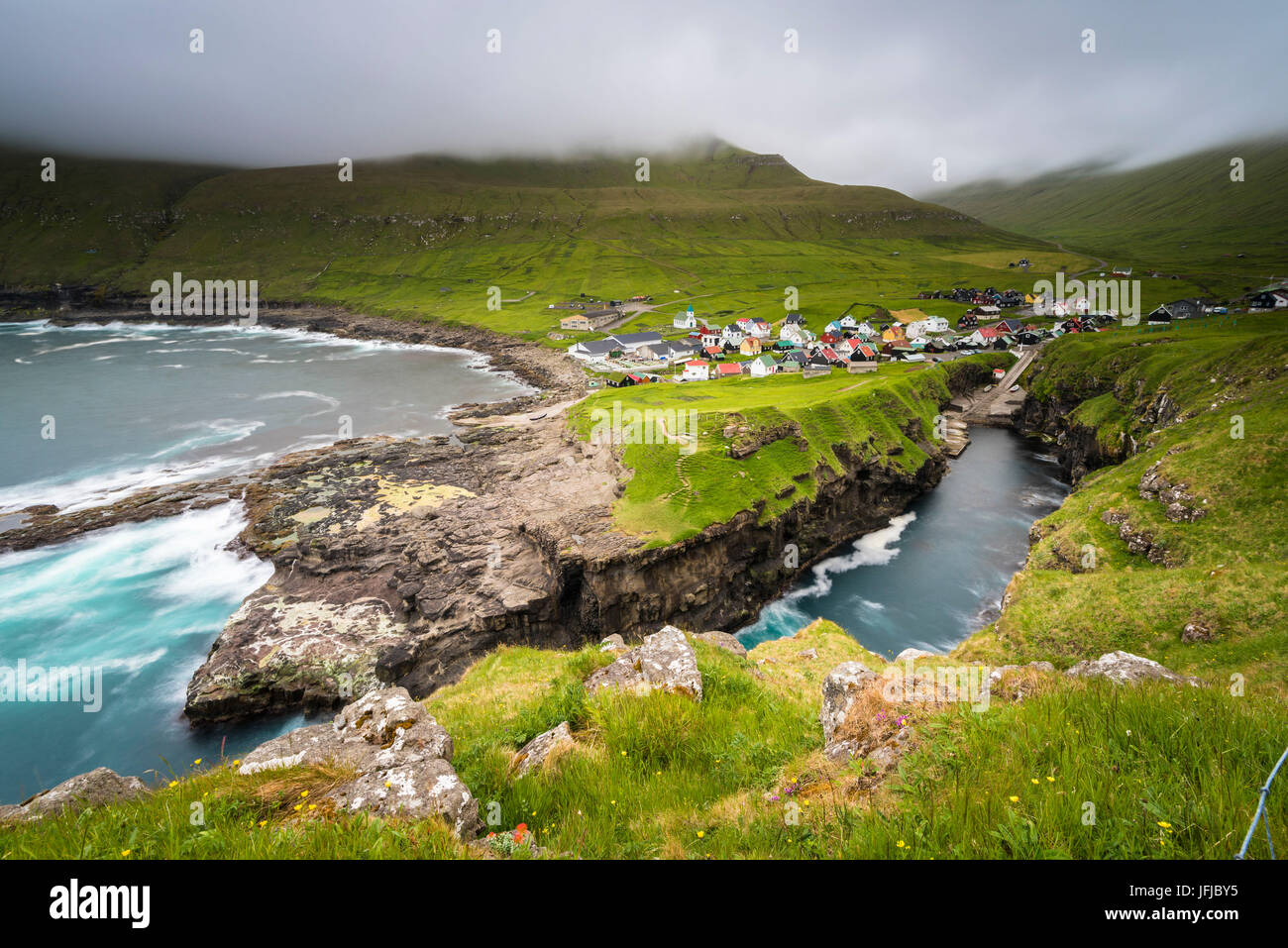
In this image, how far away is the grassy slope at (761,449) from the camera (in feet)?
133

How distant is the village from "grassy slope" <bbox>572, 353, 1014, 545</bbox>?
11.8 meters

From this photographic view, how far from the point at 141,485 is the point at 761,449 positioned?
2414 inches

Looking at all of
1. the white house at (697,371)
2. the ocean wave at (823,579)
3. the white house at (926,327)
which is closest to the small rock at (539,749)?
the ocean wave at (823,579)

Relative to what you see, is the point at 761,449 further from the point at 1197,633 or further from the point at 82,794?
the point at 82,794

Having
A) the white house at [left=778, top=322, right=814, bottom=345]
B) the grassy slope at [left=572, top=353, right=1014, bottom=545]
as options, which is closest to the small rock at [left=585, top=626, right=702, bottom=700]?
the grassy slope at [left=572, top=353, right=1014, bottom=545]

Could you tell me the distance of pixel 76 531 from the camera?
151 feet

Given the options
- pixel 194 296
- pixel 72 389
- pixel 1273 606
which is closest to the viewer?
pixel 1273 606

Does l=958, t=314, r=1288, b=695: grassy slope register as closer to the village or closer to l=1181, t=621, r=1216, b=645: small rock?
l=1181, t=621, r=1216, b=645: small rock

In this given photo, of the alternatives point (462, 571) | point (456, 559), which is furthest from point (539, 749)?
point (456, 559)

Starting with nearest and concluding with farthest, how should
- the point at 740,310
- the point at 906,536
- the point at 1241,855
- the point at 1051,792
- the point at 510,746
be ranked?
the point at 1241,855
the point at 1051,792
the point at 510,746
the point at 906,536
the point at 740,310
